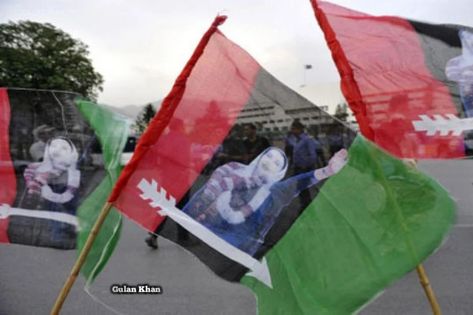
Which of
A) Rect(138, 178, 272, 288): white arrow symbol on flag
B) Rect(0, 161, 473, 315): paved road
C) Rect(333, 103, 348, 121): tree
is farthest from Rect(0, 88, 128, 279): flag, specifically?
Rect(333, 103, 348, 121): tree

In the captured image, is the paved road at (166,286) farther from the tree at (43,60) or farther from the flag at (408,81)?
the tree at (43,60)

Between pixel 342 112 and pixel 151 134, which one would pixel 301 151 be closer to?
pixel 342 112

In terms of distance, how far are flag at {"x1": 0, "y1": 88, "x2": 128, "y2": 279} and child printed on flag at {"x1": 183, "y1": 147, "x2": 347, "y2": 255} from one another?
591mm

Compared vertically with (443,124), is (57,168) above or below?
below

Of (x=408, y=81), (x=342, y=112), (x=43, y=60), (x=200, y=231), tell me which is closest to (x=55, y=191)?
(x=200, y=231)

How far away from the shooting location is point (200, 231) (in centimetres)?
250

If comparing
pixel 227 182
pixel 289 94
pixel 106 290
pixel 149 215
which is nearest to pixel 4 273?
pixel 106 290

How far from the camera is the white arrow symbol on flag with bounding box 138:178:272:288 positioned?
245 cm

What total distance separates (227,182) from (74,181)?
36.6 inches

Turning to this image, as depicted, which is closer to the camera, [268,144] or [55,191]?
[268,144]

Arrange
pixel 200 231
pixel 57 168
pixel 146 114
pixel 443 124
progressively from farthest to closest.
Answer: pixel 146 114
pixel 57 168
pixel 200 231
pixel 443 124

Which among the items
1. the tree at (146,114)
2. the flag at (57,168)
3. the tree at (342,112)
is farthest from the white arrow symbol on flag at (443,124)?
the flag at (57,168)

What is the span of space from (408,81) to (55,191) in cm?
207

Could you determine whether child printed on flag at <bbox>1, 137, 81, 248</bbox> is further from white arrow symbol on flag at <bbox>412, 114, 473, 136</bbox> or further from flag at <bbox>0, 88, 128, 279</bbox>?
white arrow symbol on flag at <bbox>412, 114, 473, 136</bbox>
